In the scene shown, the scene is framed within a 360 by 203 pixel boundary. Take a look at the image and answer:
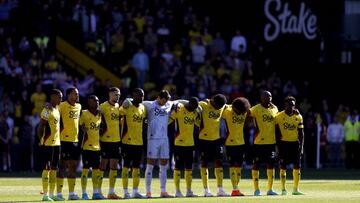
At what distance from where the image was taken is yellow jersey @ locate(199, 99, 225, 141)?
3625cm

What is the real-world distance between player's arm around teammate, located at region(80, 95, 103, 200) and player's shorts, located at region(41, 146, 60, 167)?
31.9 inches

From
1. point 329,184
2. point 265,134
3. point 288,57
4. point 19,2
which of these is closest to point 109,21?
point 19,2

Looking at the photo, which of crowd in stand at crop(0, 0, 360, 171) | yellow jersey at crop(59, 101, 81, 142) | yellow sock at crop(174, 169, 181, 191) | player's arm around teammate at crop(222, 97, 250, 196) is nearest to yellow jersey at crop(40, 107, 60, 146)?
yellow jersey at crop(59, 101, 81, 142)

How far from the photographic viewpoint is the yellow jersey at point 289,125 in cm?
3659

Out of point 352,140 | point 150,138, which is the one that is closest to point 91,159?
point 150,138

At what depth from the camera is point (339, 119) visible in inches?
2127

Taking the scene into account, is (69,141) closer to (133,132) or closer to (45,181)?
(45,181)

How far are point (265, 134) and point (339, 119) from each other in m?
18.0

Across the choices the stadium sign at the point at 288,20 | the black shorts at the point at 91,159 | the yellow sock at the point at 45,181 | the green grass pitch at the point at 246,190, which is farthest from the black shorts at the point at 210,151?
the stadium sign at the point at 288,20

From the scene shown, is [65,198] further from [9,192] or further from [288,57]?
[288,57]

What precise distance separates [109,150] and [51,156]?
5.59ft

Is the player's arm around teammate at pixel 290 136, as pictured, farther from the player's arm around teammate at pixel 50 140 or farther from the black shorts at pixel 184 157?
the player's arm around teammate at pixel 50 140

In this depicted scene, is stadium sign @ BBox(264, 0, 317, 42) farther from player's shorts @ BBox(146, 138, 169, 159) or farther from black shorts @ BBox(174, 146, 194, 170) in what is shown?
player's shorts @ BBox(146, 138, 169, 159)

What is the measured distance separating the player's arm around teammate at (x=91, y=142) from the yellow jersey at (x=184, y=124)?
7.42 feet
